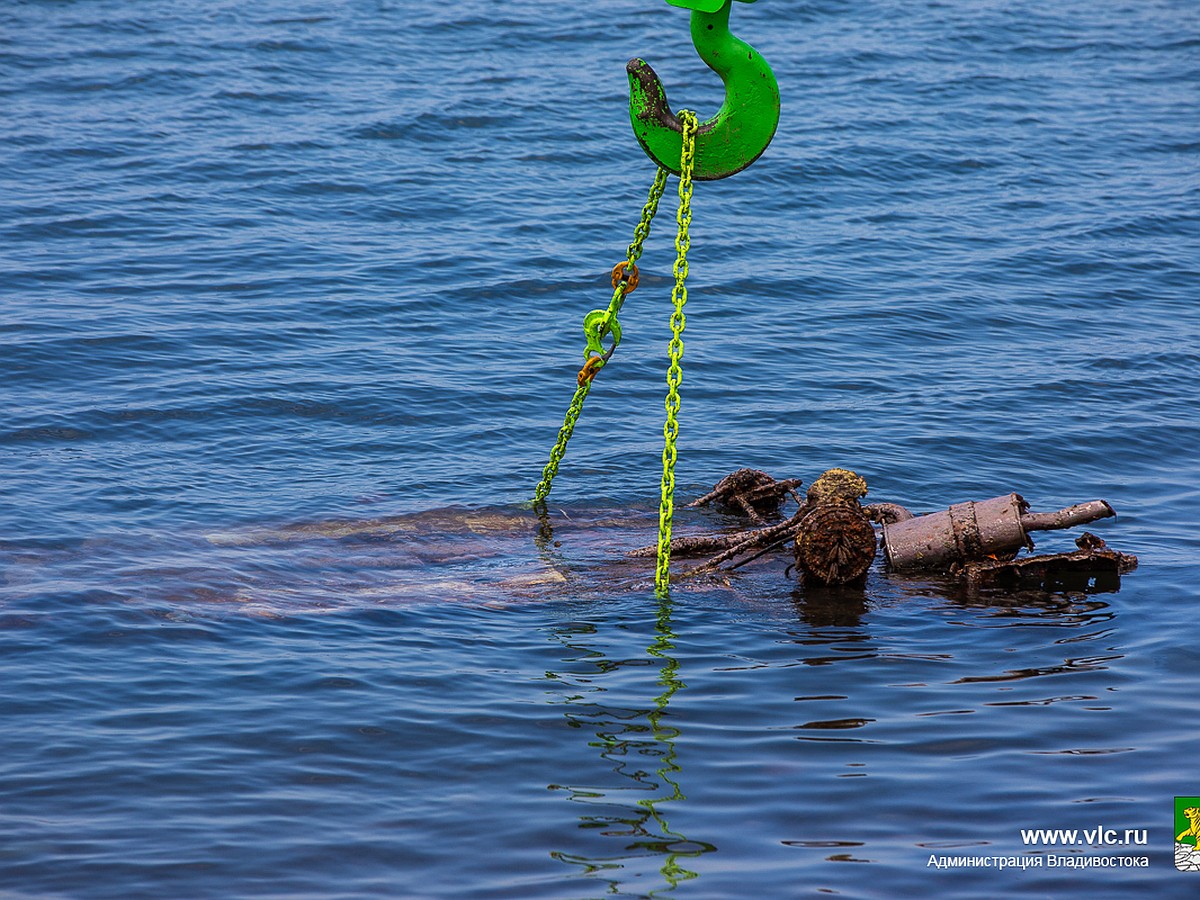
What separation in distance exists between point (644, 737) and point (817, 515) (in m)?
1.94

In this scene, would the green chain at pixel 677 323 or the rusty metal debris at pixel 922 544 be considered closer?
the green chain at pixel 677 323

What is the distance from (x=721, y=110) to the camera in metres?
7.64

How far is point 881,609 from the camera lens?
8.06 meters

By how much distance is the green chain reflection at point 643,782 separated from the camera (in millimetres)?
5766

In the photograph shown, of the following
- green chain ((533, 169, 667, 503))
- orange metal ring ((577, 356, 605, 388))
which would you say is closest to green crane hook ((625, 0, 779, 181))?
green chain ((533, 169, 667, 503))

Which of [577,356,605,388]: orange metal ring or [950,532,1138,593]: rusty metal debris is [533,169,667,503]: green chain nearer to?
[577,356,605,388]: orange metal ring

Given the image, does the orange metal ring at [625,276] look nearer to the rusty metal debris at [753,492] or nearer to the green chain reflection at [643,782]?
the rusty metal debris at [753,492]

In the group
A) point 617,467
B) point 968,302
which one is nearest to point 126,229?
point 617,467

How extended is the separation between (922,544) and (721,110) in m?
2.94

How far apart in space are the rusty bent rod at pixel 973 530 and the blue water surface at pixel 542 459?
0.25 m

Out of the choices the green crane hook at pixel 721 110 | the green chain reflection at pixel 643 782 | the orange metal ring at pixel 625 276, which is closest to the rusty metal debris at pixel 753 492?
the orange metal ring at pixel 625 276

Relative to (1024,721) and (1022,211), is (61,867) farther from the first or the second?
(1022,211)

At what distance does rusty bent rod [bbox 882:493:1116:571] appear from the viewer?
307 inches

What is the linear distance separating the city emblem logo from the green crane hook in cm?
405
